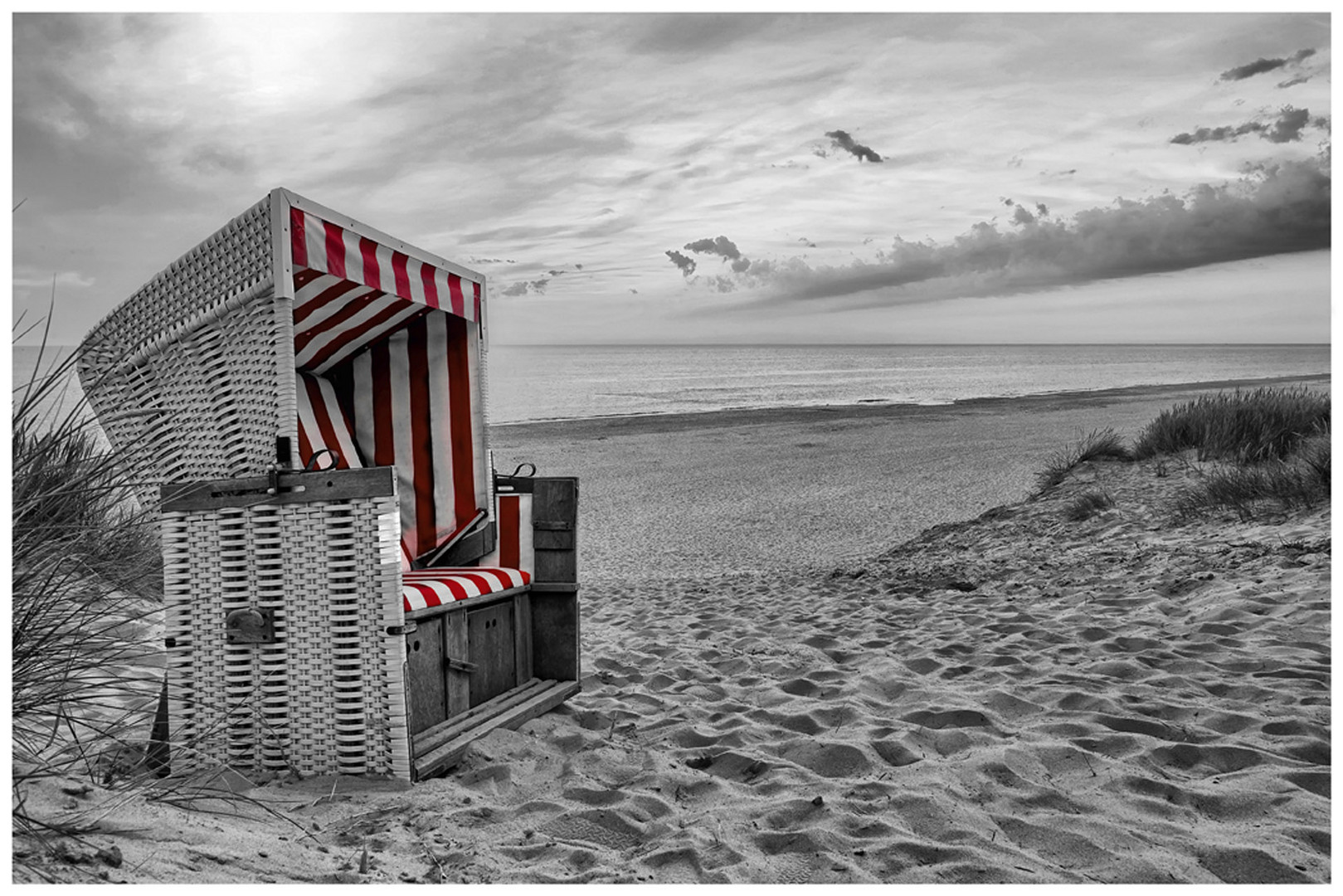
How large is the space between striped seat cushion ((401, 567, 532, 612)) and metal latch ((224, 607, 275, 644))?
0.40m

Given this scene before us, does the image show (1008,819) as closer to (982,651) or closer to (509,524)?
(982,651)

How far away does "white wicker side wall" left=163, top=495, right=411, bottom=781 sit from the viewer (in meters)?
2.77

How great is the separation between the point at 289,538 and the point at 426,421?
127 cm

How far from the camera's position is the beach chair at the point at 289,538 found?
9.11 feet

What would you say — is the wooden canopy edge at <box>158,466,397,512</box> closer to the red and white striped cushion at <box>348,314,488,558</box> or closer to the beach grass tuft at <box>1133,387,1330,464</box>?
the red and white striped cushion at <box>348,314,488,558</box>

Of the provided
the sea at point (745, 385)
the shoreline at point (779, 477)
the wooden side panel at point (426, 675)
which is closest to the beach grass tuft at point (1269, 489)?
the shoreline at point (779, 477)

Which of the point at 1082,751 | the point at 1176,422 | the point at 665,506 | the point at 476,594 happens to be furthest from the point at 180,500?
Answer: the point at 1176,422

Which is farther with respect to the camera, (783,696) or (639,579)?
(639,579)

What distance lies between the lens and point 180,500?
2859 millimetres

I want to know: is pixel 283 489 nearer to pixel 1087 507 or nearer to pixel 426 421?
pixel 426 421

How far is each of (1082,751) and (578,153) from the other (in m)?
6.81

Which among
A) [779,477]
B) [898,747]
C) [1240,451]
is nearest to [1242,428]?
[1240,451]

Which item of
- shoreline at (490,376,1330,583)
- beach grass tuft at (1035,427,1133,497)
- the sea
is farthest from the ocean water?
beach grass tuft at (1035,427,1133,497)

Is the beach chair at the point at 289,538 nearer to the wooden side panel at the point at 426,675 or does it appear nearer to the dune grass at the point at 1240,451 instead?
the wooden side panel at the point at 426,675
